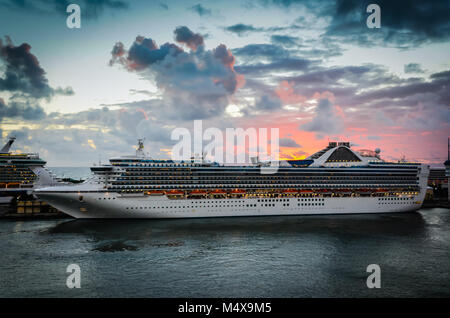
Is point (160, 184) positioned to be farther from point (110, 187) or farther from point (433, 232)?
point (433, 232)

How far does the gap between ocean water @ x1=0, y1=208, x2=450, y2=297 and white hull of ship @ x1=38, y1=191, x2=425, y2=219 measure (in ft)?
6.67

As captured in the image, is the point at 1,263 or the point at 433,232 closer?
the point at 1,263

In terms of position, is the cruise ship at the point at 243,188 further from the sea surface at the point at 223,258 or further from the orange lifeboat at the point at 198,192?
the sea surface at the point at 223,258

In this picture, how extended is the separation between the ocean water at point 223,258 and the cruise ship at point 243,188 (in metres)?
3.32

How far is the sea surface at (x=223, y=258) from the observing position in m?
22.1

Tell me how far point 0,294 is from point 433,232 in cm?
4776

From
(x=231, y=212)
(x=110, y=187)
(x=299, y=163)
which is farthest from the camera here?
(x=299, y=163)

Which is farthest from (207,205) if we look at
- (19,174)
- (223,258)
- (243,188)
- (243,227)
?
(19,174)

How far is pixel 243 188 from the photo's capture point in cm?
5209

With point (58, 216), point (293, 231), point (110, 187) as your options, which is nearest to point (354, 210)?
point (293, 231)

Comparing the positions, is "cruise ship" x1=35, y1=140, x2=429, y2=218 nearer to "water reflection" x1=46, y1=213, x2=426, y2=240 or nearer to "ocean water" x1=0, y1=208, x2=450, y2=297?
"water reflection" x1=46, y1=213, x2=426, y2=240

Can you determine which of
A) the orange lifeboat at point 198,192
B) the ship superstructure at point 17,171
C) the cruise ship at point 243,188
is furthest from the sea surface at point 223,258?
the ship superstructure at point 17,171

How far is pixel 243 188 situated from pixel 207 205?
721 centimetres
